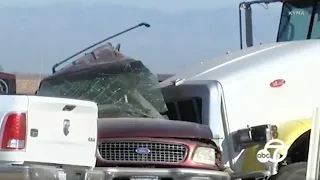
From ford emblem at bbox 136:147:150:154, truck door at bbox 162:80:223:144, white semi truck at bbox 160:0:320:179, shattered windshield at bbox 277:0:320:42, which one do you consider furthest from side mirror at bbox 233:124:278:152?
shattered windshield at bbox 277:0:320:42

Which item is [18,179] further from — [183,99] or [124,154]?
[183,99]

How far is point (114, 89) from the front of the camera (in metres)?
8.46

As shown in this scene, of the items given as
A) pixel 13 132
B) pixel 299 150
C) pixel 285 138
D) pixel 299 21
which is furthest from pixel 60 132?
pixel 299 21

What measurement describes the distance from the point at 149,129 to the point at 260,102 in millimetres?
1536

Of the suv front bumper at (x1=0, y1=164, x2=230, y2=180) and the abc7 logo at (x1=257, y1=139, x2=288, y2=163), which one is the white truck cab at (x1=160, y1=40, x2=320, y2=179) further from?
the suv front bumper at (x1=0, y1=164, x2=230, y2=180)

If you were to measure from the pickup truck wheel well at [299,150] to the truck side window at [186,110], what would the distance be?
1.09 metres

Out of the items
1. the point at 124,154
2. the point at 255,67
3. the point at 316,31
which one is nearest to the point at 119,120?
the point at 124,154

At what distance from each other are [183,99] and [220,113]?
0.69 metres

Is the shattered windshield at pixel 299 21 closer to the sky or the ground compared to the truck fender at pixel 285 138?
closer to the sky

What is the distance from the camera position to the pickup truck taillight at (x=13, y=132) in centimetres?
609

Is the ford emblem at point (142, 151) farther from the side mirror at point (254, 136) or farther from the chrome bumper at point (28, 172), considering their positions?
the chrome bumper at point (28, 172)

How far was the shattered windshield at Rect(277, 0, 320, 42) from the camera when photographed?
986 centimetres

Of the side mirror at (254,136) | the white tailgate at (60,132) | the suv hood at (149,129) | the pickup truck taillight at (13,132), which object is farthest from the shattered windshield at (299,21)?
the pickup truck taillight at (13,132)

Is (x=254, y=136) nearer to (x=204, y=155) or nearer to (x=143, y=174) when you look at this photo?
(x=204, y=155)
